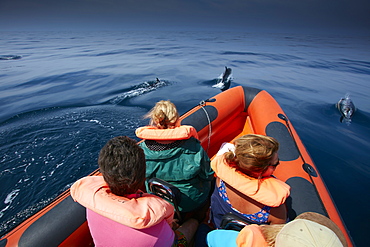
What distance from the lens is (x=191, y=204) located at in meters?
1.85

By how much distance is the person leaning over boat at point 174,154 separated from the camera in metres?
1.65

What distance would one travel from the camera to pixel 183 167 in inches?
67.4

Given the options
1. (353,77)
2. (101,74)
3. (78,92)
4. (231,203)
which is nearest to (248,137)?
(231,203)

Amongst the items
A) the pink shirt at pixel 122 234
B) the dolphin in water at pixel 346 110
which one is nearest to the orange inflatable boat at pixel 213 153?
the pink shirt at pixel 122 234

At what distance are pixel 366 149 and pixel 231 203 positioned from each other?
4669 millimetres

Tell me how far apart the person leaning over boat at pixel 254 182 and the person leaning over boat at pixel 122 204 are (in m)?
0.53

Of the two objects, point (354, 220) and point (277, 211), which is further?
point (354, 220)

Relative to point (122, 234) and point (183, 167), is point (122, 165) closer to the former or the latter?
point (122, 234)

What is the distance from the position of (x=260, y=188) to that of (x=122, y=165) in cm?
87

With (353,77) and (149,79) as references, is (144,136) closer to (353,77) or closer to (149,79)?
(149,79)

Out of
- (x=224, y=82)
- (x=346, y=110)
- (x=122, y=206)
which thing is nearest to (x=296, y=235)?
(x=122, y=206)

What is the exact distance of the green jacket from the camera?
170 cm

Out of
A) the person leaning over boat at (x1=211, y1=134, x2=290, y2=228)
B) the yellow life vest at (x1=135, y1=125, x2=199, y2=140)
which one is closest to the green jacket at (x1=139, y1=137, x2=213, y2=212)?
the yellow life vest at (x1=135, y1=125, x2=199, y2=140)

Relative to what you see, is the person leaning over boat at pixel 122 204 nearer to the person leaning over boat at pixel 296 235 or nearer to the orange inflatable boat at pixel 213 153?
the person leaning over boat at pixel 296 235
